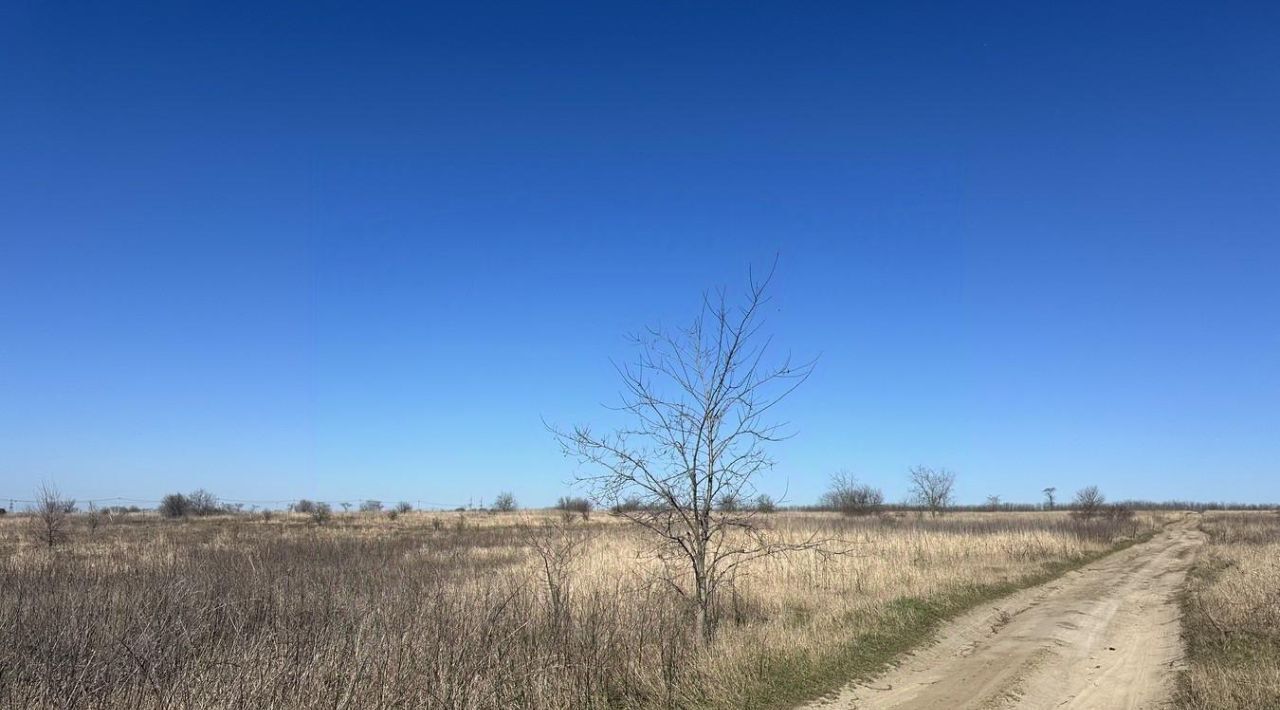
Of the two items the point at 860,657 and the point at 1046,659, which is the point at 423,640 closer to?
the point at 860,657

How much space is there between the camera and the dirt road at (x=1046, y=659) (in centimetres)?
830

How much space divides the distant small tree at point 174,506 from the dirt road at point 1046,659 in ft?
269

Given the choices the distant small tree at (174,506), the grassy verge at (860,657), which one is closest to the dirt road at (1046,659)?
the grassy verge at (860,657)

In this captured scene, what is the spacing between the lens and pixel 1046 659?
10.3m

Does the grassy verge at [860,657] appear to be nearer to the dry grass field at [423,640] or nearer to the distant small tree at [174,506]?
the dry grass field at [423,640]

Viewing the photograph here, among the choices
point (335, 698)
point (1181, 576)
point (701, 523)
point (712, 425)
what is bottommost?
point (1181, 576)

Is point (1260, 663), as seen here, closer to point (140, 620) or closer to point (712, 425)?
point (712, 425)

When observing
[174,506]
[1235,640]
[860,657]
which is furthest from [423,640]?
[174,506]

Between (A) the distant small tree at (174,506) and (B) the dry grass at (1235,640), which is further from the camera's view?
(A) the distant small tree at (174,506)

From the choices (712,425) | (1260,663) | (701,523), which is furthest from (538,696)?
(1260,663)

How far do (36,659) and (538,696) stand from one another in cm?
470

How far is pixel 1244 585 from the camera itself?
14.0 m

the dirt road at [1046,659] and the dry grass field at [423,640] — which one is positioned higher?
the dry grass field at [423,640]

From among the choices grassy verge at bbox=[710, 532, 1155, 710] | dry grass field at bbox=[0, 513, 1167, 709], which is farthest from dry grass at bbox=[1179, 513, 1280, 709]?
grassy verge at bbox=[710, 532, 1155, 710]
